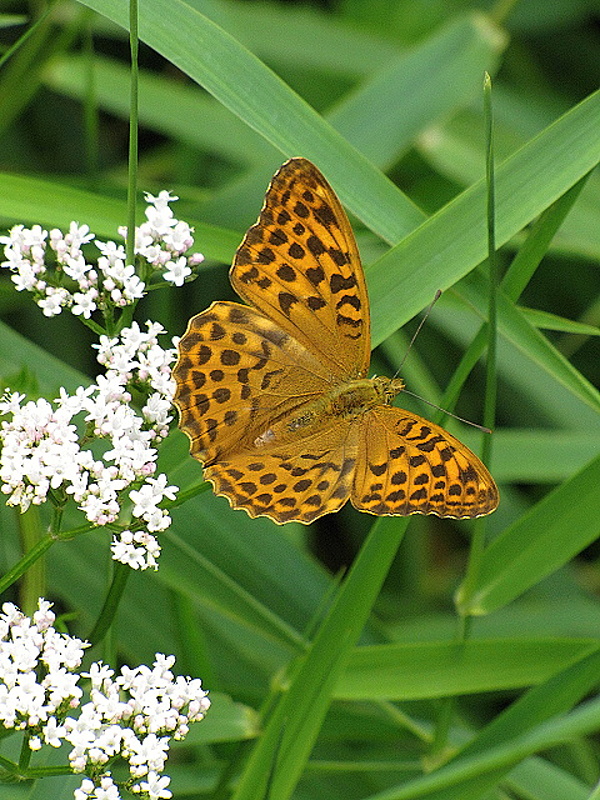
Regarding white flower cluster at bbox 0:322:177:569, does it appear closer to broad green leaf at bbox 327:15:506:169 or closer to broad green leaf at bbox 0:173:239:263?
broad green leaf at bbox 0:173:239:263

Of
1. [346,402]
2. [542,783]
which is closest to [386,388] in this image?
[346,402]

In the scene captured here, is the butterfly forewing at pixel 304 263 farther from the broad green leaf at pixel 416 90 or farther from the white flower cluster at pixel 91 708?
the broad green leaf at pixel 416 90

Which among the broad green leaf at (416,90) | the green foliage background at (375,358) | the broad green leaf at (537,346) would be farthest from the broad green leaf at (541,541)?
the broad green leaf at (416,90)

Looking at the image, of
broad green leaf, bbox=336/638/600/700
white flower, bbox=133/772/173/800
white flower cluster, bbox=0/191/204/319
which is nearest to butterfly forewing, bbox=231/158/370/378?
white flower cluster, bbox=0/191/204/319

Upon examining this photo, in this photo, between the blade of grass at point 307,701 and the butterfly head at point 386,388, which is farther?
the butterfly head at point 386,388

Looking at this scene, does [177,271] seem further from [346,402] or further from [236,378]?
[346,402]

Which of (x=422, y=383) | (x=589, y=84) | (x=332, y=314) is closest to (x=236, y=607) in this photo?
(x=332, y=314)

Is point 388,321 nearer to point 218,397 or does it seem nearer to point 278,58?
point 218,397
